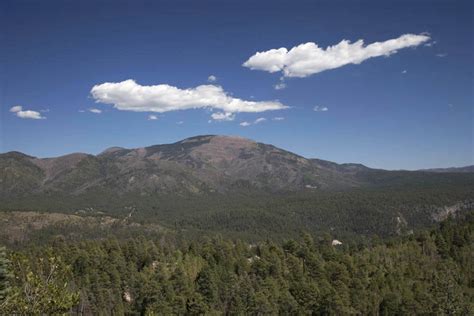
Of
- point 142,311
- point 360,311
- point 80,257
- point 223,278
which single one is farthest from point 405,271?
point 80,257

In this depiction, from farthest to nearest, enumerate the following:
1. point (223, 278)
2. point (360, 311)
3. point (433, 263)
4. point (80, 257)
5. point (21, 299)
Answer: point (433, 263), point (80, 257), point (223, 278), point (360, 311), point (21, 299)

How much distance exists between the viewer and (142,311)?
98.1 metres

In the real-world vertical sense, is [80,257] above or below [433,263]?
above

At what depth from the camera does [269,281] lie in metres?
101

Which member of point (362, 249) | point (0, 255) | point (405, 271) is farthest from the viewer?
point (362, 249)

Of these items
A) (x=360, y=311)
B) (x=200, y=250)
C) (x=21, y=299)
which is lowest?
(x=360, y=311)

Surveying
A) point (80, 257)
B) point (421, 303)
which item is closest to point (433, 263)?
point (421, 303)

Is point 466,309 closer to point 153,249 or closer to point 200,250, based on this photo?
point 200,250

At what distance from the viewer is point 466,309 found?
90.1 metres

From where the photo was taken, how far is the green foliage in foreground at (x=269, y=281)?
93.3m

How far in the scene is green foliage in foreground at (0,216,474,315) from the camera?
306 ft

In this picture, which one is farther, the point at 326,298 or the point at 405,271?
the point at 405,271

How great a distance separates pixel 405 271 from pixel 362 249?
28.5 metres

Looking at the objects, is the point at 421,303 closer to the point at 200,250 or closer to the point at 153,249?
the point at 200,250
